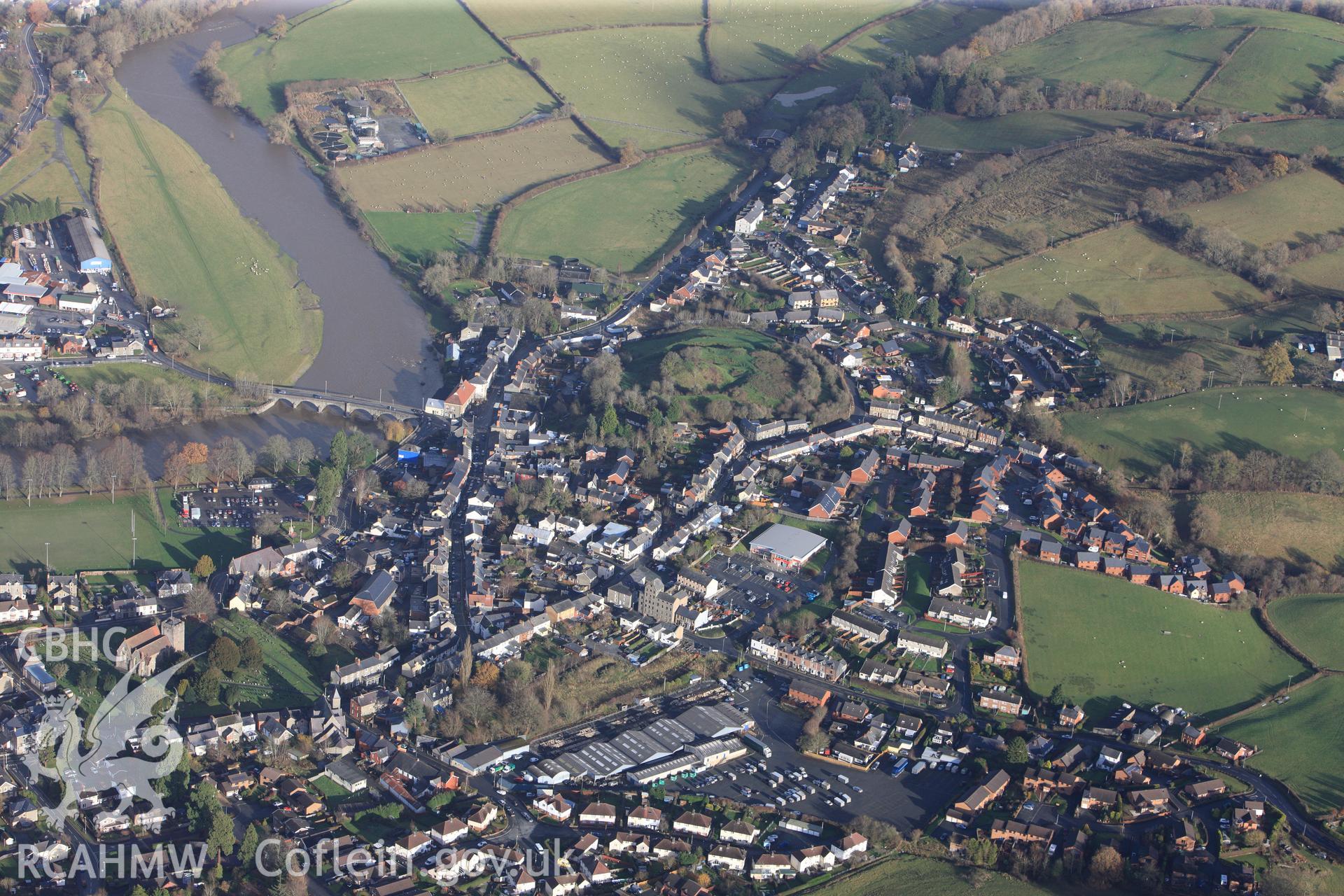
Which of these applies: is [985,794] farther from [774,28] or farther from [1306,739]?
[774,28]

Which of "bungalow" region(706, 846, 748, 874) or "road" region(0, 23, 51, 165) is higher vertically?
"road" region(0, 23, 51, 165)

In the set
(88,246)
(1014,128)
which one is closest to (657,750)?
(88,246)

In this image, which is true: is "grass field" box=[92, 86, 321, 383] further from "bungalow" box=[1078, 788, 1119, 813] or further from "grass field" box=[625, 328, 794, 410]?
"bungalow" box=[1078, 788, 1119, 813]

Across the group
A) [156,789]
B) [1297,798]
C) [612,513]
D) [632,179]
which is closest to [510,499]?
[612,513]

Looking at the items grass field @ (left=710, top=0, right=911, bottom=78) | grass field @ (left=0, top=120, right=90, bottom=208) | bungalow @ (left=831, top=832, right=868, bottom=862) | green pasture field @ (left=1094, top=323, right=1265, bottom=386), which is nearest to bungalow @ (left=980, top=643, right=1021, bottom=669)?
bungalow @ (left=831, top=832, right=868, bottom=862)

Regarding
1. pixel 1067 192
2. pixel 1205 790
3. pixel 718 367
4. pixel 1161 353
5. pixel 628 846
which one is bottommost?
pixel 1161 353

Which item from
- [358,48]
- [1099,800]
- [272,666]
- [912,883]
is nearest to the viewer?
[912,883]

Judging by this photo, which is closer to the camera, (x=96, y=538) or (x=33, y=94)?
(x=96, y=538)
